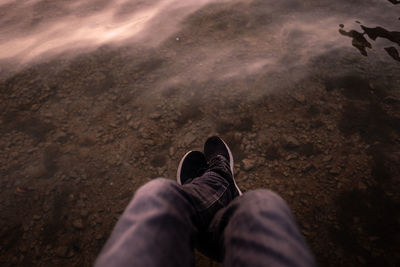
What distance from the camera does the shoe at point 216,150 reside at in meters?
1.55

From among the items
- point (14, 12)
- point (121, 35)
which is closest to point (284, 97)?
point (121, 35)

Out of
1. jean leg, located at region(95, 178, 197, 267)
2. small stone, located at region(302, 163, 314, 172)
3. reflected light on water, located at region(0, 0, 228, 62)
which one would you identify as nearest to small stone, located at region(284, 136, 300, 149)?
small stone, located at region(302, 163, 314, 172)

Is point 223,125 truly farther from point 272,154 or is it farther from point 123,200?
point 123,200

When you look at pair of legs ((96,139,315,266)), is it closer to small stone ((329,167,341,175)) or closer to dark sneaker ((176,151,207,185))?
dark sneaker ((176,151,207,185))

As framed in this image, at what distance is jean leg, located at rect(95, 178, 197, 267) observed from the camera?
715mm

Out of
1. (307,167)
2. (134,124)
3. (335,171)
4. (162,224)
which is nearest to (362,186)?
(335,171)

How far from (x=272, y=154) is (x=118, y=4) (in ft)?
9.99

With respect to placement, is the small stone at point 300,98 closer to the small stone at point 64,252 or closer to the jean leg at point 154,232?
the jean leg at point 154,232

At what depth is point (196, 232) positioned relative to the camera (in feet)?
3.14

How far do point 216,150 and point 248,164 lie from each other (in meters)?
0.28

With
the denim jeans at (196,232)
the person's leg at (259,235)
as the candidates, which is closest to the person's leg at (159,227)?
the denim jeans at (196,232)

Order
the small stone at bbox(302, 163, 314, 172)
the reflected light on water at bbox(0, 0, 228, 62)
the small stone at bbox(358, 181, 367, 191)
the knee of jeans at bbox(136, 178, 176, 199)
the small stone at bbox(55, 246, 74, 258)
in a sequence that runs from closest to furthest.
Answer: the knee of jeans at bbox(136, 178, 176, 199)
the small stone at bbox(55, 246, 74, 258)
the small stone at bbox(358, 181, 367, 191)
the small stone at bbox(302, 163, 314, 172)
the reflected light on water at bbox(0, 0, 228, 62)

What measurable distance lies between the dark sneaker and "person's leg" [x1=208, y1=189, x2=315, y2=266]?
537 mm

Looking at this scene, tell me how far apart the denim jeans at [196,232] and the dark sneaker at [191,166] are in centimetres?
43
